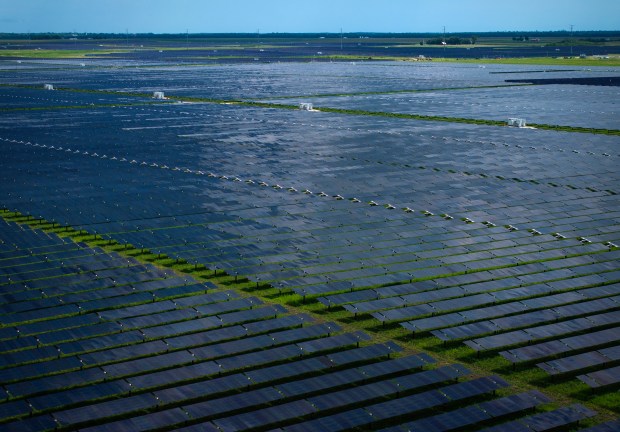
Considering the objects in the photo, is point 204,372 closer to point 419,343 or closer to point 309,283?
point 419,343

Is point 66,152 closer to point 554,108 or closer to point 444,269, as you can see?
point 444,269

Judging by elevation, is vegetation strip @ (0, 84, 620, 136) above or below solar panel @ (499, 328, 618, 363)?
above

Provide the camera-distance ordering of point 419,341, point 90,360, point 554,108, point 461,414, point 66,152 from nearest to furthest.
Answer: point 461,414 < point 90,360 < point 419,341 < point 66,152 < point 554,108

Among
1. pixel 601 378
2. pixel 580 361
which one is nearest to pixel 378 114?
pixel 580 361

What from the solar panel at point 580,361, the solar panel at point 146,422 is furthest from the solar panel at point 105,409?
the solar panel at point 580,361

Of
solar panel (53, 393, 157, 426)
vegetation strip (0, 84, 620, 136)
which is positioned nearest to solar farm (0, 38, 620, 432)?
solar panel (53, 393, 157, 426)

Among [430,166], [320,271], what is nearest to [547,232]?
[320,271]

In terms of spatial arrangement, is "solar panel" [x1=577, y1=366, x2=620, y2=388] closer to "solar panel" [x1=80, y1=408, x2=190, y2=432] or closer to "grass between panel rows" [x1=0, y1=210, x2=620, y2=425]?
"grass between panel rows" [x1=0, y1=210, x2=620, y2=425]

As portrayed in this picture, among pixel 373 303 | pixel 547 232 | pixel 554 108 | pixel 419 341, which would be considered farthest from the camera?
pixel 554 108
